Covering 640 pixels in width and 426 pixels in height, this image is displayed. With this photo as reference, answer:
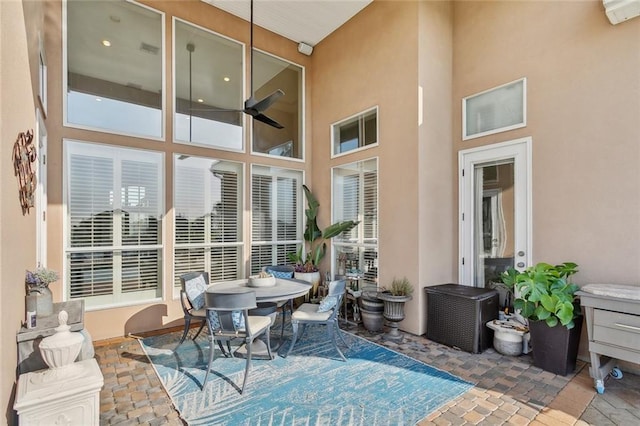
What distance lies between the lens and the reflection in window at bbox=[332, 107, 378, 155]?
5.12 meters

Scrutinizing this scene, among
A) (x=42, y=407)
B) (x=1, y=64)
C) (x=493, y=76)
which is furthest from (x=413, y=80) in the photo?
(x=42, y=407)

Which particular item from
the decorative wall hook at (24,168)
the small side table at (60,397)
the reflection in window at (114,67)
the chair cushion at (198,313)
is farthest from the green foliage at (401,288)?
the reflection in window at (114,67)

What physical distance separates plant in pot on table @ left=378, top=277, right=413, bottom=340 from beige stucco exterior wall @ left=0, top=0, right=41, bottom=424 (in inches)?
145

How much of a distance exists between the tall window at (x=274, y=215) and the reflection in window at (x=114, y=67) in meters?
1.90

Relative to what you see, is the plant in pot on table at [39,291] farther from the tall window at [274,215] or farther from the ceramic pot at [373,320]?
the ceramic pot at [373,320]

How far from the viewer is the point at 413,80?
4.40 m

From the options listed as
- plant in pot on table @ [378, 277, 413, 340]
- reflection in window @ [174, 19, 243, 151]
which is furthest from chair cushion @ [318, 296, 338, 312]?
reflection in window @ [174, 19, 243, 151]

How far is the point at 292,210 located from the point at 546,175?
4.13 m

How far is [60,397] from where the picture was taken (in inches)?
74.6

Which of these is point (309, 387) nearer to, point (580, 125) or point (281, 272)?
point (281, 272)

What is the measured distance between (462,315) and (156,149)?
4.87 meters

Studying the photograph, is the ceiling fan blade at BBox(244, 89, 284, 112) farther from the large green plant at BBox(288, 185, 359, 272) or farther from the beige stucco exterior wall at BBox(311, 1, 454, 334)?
the large green plant at BBox(288, 185, 359, 272)

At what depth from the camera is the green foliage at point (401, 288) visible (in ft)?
14.1

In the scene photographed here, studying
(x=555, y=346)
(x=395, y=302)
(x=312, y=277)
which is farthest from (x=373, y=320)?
(x=555, y=346)
